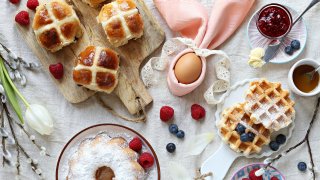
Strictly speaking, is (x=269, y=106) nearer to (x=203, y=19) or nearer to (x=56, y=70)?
(x=203, y=19)

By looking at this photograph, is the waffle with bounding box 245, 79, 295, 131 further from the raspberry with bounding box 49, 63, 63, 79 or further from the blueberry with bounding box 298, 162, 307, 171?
the raspberry with bounding box 49, 63, 63, 79

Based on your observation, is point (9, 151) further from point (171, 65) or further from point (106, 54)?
point (171, 65)

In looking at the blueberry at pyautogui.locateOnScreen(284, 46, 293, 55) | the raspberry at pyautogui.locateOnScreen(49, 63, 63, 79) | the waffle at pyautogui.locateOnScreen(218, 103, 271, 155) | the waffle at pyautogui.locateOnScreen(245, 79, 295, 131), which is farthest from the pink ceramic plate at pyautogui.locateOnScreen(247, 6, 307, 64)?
the raspberry at pyautogui.locateOnScreen(49, 63, 63, 79)

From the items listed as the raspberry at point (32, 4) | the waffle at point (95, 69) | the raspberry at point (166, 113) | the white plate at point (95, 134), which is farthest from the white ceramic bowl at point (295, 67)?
the raspberry at point (32, 4)

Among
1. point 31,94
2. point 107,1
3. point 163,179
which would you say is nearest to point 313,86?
point 163,179

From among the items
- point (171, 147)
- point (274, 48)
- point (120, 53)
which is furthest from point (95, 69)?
point (274, 48)

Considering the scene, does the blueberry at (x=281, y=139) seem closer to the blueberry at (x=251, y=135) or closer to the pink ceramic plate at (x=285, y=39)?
the blueberry at (x=251, y=135)
